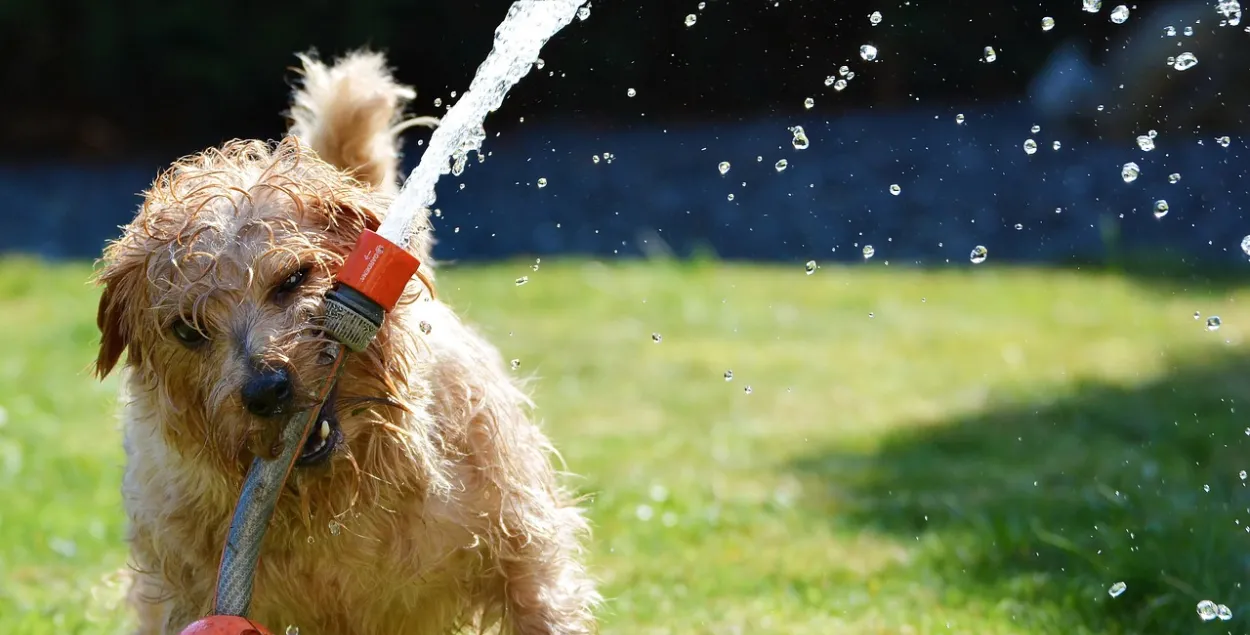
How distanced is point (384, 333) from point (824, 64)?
10296 millimetres

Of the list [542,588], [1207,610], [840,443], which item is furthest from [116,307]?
[840,443]

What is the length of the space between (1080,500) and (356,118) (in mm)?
2807

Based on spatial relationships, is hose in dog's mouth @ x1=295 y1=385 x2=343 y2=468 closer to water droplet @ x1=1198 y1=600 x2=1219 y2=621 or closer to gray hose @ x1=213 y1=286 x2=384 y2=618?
gray hose @ x1=213 y1=286 x2=384 y2=618

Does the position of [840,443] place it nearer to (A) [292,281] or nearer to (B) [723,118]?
(A) [292,281]

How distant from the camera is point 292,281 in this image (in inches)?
127

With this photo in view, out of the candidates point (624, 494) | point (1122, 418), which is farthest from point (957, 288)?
point (624, 494)

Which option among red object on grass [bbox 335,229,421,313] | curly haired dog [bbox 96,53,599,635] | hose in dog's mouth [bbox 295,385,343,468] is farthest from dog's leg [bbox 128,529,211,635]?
red object on grass [bbox 335,229,421,313]

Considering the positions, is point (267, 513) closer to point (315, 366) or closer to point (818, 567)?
point (315, 366)

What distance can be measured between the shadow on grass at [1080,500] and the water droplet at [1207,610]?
0.11 ft

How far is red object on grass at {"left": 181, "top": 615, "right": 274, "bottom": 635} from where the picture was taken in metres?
2.96

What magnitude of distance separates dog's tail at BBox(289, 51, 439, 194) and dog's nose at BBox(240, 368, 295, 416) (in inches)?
50.2

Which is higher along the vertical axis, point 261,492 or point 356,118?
point 356,118

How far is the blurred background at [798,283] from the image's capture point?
4.85 meters

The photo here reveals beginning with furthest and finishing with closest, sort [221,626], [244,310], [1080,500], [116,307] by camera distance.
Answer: [1080,500]
[116,307]
[244,310]
[221,626]
